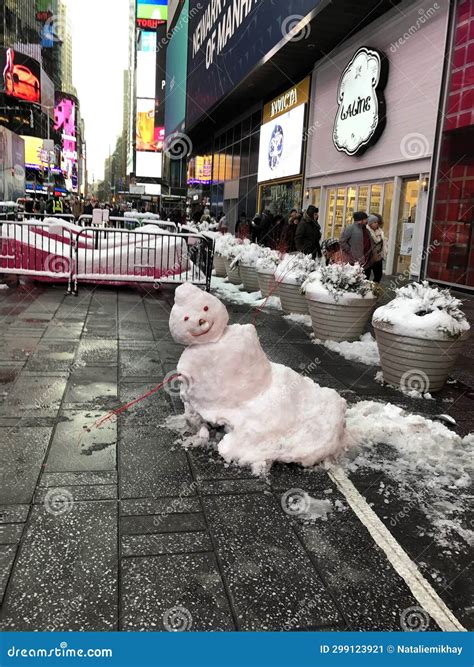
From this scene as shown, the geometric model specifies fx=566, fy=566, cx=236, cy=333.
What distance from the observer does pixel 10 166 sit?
28.0 m

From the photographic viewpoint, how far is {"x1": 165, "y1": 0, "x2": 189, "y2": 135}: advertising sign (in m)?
51.8

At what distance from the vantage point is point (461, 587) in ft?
9.05

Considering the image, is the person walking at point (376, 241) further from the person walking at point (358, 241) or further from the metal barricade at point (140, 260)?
the metal barricade at point (140, 260)

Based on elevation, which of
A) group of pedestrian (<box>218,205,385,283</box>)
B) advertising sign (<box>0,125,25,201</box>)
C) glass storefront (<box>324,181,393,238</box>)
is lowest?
group of pedestrian (<box>218,205,385,283</box>)

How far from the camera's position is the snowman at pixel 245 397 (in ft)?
13.1

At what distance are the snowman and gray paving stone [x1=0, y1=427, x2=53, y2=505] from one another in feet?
3.78

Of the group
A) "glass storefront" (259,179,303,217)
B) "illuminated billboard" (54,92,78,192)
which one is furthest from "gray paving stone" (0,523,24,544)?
"illuminated billboard" (54,92,78,192)

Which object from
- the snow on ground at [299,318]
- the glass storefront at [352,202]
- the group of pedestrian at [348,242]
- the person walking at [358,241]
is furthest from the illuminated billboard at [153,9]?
the snow on ground at [299,318]

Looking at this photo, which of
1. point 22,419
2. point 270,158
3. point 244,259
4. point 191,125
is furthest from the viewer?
point 191,125

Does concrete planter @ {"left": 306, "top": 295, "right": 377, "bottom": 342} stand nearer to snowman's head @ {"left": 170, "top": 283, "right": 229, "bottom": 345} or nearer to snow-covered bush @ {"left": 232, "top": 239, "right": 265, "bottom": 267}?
snowman's head @ {"left": 170, "top": 283, "right": 229, "bottom": 345}

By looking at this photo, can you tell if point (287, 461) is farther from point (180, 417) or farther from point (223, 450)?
point (180, 417)

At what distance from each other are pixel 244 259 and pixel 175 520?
9.87m

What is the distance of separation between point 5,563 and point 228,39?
30033mm
